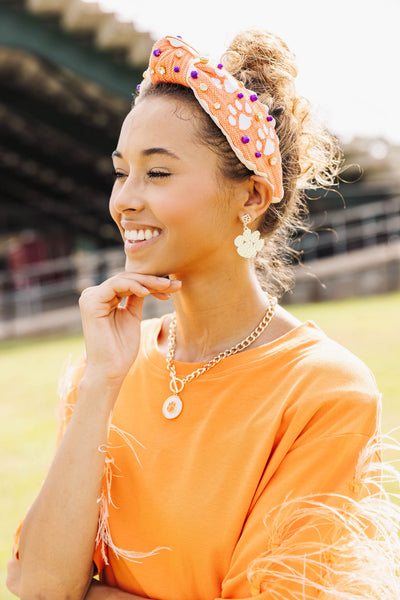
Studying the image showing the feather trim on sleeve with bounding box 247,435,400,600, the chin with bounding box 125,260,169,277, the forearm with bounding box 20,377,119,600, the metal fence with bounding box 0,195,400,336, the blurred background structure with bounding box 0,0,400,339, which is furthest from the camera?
the metal fence with bounding box 0,195,400,336

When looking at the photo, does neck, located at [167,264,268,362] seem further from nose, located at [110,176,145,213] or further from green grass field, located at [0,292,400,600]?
green grass field, located at [0,292,400,600]

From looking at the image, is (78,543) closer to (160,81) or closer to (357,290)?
(160,81)

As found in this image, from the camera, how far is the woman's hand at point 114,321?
1.67 m

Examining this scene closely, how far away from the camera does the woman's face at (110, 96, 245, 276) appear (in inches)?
63.0

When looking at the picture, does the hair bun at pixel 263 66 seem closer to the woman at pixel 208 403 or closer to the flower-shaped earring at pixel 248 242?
the woman at pixel 208 403

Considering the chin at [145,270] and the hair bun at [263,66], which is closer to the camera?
the chin at [145,270]

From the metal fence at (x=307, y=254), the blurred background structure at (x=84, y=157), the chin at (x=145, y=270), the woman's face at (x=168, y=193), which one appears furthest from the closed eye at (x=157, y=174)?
the metal fence at (x=307, y=254)

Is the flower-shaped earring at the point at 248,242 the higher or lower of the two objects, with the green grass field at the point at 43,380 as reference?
higher

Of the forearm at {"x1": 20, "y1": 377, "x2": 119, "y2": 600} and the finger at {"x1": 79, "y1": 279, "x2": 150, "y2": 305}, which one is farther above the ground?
the finger at {"x1": 79, "y1": 279, "x2": 150, "y2": 305}

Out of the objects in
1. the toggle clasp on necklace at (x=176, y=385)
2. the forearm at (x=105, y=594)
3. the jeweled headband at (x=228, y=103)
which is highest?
the jeweled headband at (x=228, y=103)

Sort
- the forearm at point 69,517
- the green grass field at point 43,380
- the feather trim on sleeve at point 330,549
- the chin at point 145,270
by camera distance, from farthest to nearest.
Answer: the green grass field at point 43,380, the chin at point 145,270, the forearm at point 69,517, the feather trim on sleeve at point 330,549

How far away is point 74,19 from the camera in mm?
7996

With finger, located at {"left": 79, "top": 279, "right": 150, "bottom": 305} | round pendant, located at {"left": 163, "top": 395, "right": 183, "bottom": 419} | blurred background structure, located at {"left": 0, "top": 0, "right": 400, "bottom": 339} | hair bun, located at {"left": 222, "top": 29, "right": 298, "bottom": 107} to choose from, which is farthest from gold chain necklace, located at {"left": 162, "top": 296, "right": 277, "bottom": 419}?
blurred background structure, located at {"left": 0, "top": 0, "right": 400, "bottom": 339}

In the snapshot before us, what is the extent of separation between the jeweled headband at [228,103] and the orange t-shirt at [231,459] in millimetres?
465
